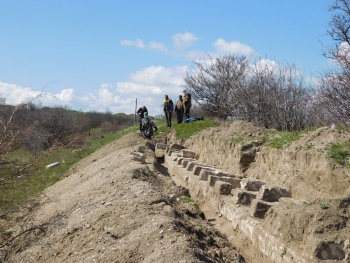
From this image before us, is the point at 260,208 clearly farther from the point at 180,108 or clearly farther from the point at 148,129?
the point at 180,108

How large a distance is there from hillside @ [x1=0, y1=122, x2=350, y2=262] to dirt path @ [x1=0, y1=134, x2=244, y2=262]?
0.02 meters

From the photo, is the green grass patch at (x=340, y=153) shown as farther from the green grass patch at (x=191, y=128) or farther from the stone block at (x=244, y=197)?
the green grass patch at (x=191, y=128)

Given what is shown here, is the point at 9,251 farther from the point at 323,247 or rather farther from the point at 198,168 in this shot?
the point at 323,247

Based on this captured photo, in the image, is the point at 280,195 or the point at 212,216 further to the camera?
the point at 212,216

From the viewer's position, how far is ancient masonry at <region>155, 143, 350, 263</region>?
556 cm

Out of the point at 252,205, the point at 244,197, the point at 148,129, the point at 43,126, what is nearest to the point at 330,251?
the point at 252,205

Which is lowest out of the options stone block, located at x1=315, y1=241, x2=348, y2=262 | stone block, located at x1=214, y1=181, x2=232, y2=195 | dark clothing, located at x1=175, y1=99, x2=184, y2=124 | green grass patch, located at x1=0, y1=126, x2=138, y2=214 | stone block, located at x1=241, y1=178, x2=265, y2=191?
green grass patch, located at x1=0, y1=126, x2=138, y2=214

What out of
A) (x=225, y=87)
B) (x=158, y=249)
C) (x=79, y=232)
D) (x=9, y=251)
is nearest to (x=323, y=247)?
(x=158, y=249)

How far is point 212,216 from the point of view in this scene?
32.3ft

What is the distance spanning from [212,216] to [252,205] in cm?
201

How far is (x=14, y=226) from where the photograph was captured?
11.9 metres

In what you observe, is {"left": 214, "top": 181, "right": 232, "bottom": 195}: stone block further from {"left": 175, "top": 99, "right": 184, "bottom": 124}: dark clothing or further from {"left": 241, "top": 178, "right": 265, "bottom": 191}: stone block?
{"left": 175, "top": 99, "right": 184, "bottom": 124}: dark clothing

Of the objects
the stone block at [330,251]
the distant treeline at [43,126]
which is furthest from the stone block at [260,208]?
the distant treeline at [43,126]

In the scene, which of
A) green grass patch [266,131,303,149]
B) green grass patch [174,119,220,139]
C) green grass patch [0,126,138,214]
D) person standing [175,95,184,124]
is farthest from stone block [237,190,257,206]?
person standing [175,95,184,124]
